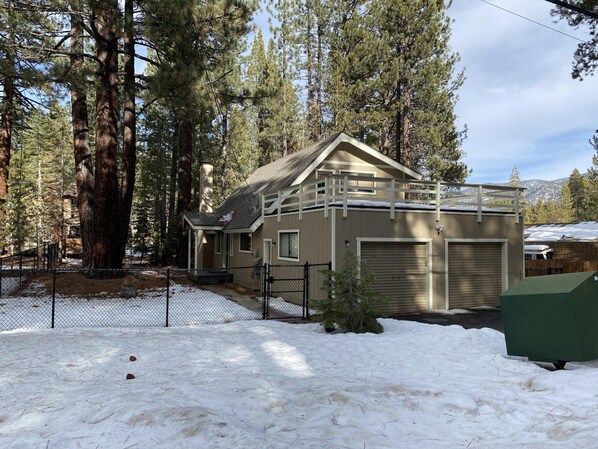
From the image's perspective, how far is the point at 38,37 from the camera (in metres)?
13.4

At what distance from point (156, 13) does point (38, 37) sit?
16.1 ft

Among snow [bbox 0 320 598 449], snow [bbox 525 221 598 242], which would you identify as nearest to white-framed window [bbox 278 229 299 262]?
snow [bbox 0 320 598 449]

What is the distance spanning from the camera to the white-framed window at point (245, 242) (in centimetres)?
1697

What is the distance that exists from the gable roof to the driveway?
690 cm

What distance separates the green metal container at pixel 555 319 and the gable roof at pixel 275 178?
1030 centimetres

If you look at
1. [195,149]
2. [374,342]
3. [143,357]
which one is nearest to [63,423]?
[143,357]

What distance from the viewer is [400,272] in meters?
12.0

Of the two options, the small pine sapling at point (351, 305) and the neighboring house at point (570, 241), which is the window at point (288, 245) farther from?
the neighboring house at point (570, 241)

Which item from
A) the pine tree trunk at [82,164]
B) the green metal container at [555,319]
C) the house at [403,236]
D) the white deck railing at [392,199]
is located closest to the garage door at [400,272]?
the house at [403,236]

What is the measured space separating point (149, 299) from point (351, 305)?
7554 millimetres

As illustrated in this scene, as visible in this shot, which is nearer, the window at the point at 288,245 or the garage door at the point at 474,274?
the garage door at the point at 474,274

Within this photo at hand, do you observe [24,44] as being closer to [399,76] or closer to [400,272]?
[400,272]

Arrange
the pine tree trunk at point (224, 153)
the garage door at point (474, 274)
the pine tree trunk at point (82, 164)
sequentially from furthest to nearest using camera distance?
1. the pine tree trunk at point (224, 153)
2. the pine tree trunk at point (82, 164)
3. the garage door at point (474, 274)

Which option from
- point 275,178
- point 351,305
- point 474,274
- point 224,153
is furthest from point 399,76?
point 351,305
